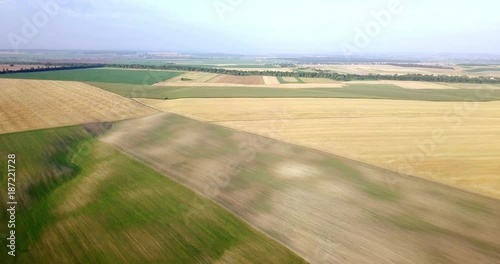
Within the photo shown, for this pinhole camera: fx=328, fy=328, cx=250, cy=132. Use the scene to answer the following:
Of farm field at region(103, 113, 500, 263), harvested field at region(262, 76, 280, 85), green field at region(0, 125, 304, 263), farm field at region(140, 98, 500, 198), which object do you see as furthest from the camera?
harvested field at region(262, 76, 280, 85)

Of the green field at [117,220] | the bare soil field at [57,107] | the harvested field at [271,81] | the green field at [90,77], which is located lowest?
the green field at [90,77]

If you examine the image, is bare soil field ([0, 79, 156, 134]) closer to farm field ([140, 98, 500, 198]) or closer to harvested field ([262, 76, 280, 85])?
farm field ([140, 98, 500, 198])

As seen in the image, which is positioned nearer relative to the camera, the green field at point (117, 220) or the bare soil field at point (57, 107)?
the green field at point (117, 220)

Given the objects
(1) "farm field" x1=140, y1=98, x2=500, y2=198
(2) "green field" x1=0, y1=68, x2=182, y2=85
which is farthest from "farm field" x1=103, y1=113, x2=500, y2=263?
(2) "green field" x1=0, y1=68, x2=182, y2=85

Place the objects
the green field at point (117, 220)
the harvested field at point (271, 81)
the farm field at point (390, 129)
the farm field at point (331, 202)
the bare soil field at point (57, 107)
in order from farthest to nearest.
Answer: the harvested field at point (271, 81)
the bare soil field at point (57, 107)
the farm field at point (390, 129)
the farm field at point (331, 202)
the green field at point (117, 220)

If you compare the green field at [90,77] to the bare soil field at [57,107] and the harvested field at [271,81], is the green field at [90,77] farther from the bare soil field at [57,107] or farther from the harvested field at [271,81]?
the harvested field at [271,81]

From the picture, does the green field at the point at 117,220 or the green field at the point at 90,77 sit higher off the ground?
the green field at the point at 117,220

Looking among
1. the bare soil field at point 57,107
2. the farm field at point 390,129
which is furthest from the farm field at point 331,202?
the bare soil field at point 57,107
